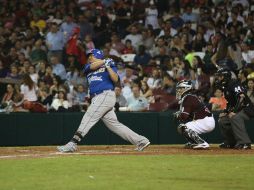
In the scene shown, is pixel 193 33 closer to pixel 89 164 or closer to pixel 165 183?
pixel 89 164

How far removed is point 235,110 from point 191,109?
0.89m

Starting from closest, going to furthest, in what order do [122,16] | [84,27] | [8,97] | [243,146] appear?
[243,146]
[8,97]
[84,27]
[122,16]

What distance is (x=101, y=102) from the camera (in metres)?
13.8

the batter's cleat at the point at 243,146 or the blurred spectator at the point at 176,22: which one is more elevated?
the blurred spectator at the point at 176,22

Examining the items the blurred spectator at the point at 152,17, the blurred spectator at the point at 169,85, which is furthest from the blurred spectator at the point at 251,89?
the blurred spectator at the point at 152,17

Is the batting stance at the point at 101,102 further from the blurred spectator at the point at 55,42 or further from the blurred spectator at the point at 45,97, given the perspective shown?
the blurred spectator at the point at 55,42

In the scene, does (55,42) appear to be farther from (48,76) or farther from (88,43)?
(48,76)

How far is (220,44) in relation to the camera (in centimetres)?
2005

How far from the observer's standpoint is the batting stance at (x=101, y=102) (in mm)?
13758

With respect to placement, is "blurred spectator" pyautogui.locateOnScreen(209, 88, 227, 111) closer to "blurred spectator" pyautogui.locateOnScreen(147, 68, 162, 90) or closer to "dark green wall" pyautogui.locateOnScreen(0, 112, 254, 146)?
"dark green wall" pyautogui.locateOnScreen(0, 112, 254, 146)

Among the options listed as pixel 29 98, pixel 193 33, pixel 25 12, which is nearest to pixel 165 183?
pixel 29 98

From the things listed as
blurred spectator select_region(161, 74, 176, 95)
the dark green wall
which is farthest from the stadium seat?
the dark green wall

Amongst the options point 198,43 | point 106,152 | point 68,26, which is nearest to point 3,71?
point 68,26

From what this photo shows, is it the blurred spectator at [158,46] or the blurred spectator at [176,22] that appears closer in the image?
the blurred spectator at [158,46]
